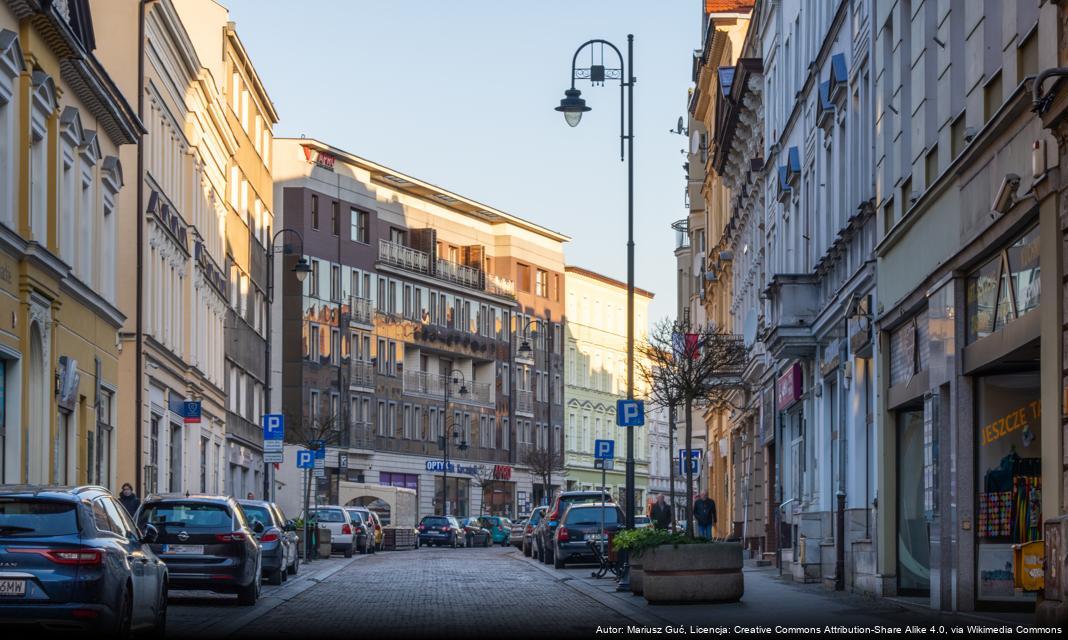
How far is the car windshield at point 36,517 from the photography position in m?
15.3

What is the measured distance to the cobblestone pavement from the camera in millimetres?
18906

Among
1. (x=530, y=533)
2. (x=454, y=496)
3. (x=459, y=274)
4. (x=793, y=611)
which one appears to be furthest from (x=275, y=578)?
(x=459, y=274)

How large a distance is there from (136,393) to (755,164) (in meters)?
14.9

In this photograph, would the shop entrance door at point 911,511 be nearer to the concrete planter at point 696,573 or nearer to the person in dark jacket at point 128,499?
the concrete planter at point 696,573

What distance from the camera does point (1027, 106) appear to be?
1703 cm

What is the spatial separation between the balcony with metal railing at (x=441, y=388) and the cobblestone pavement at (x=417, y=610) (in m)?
61.9

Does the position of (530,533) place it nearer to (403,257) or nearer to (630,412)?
(630,412)

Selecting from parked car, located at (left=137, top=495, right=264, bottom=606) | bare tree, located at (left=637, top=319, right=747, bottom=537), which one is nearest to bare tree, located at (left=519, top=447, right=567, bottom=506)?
bare tree, located at (left=637, top=319, right=747, bottom=537)

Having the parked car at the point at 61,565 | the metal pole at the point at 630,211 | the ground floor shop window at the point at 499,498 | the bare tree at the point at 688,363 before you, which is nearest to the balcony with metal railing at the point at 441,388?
the ground floor shop window at the point at 499,498

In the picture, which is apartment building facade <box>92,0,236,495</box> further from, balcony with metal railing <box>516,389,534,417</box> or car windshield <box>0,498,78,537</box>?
balcony with metal railing <box>516,389,534,417</box>

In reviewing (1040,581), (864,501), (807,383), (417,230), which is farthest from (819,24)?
(417,230)

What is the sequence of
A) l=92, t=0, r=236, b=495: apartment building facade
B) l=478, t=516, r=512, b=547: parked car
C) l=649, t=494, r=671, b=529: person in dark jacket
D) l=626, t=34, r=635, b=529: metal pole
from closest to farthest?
l=626, t=34, r=635, b=529: metal pole < l=92, t=0, r=236, b=495: apartment building facade < l=649, t=494, r=671, b=529: person in dark jacket < l=478, t=516, r=512, b=547: parked car

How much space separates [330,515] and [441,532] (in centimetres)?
1894

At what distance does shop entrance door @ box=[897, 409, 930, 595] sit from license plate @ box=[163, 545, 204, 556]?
902 centimetres
